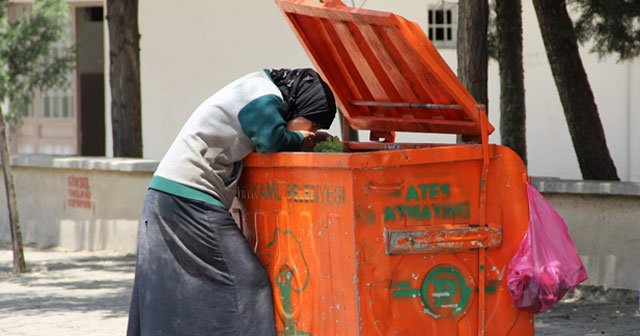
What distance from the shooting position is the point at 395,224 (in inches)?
189

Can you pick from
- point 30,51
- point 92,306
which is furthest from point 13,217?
point 30,51

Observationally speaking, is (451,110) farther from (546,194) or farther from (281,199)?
(546,194)

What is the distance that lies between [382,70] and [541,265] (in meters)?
1.21

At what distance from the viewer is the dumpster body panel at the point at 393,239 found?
15.5 feet

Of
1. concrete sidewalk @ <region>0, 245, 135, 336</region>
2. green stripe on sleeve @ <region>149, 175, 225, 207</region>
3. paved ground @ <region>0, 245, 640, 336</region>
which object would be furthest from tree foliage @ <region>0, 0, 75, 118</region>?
green stripe on sleeve @ <region>149, 175, 225, 207</region>

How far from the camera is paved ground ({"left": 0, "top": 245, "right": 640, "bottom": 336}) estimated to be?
756cm

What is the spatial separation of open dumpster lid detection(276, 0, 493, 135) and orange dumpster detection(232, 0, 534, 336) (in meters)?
0.01

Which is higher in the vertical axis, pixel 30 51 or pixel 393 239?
pixel 30 51

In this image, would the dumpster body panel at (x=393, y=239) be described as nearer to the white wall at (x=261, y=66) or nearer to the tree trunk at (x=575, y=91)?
the tree trunk at (x=575, y=91)

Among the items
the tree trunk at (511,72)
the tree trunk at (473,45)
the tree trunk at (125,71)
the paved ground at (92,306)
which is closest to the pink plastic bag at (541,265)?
the paved ground at (92,306)

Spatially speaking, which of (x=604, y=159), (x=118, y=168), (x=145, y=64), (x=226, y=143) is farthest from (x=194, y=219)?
(x=145, y=64)

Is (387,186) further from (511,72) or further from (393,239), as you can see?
(511,72)

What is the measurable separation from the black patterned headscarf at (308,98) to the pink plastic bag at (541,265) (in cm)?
93

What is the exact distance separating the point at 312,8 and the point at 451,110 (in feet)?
2.53
